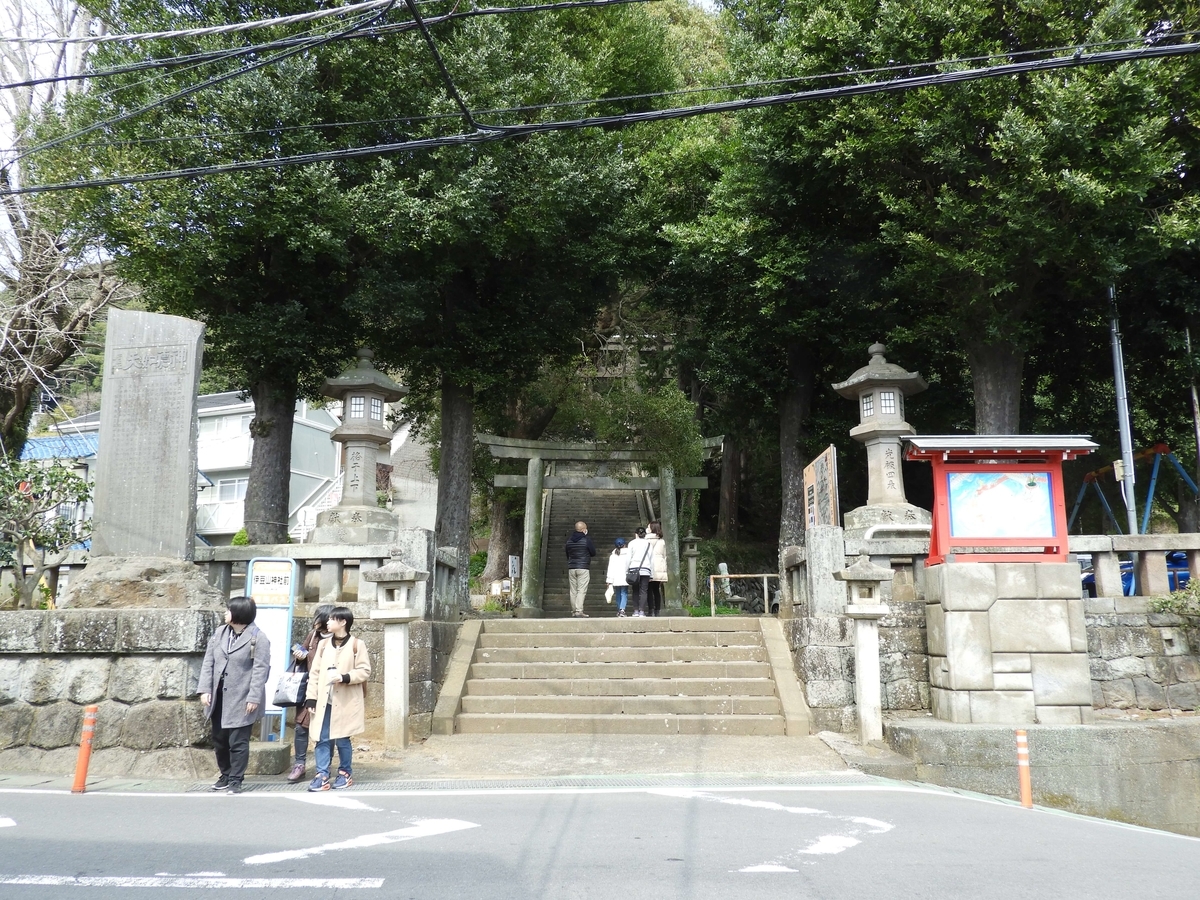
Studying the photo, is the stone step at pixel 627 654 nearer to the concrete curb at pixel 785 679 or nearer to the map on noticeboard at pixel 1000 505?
the concrete curb at pixel 785 679

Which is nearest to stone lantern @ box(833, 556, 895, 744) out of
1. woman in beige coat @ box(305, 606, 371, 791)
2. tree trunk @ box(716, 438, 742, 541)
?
woman in beige coat @ box(305, 606, 371, 791)

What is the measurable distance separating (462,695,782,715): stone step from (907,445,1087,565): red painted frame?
265 cm

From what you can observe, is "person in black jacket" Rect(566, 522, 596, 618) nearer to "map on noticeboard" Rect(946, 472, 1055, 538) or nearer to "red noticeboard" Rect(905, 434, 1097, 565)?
"red noticeboard" Rect(905, 434, 1097, 565)

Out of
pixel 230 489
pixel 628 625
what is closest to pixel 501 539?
pixel 628 625

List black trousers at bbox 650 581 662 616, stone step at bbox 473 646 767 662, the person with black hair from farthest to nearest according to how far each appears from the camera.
A: 1. black trousers at bbox 650 581 662 616
2. stone step at bbox 473 646 767 662
3. the person with black hair

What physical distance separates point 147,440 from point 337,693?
3090 mm

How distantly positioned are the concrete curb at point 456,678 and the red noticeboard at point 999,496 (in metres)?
5.52

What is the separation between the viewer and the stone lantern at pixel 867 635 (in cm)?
870

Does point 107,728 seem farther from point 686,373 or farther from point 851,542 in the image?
point 686,373

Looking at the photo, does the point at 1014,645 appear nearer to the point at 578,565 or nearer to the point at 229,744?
→ the point at 229,744

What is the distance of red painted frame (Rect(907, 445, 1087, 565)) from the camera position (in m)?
8.88

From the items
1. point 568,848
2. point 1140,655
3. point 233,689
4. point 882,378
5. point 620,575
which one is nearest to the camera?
point 568,848

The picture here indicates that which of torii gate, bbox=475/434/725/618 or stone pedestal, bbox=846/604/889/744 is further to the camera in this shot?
torii gate, bbox=475/434/725/618

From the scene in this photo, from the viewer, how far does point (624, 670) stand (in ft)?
36.1
